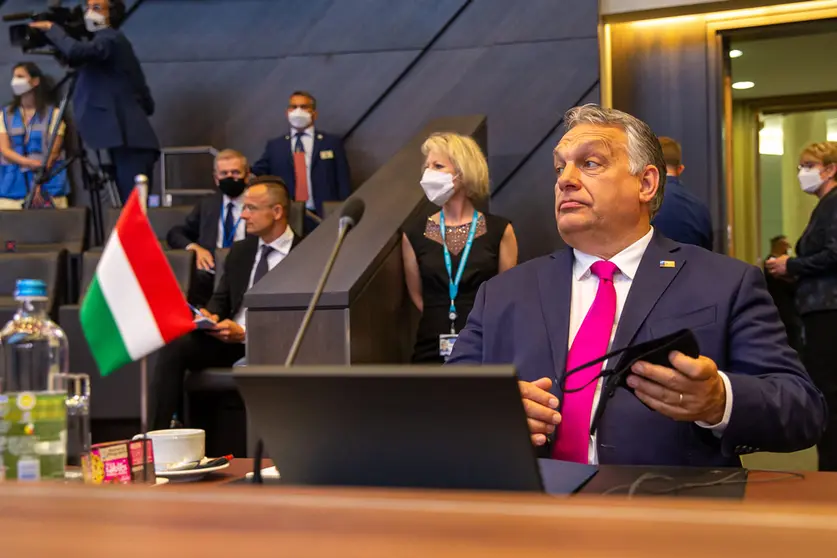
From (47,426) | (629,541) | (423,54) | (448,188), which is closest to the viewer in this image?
(629,541)

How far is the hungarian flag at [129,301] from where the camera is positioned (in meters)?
1.36

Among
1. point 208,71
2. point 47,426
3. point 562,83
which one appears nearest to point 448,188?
point 47,426

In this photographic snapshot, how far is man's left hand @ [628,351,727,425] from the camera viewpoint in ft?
4.66

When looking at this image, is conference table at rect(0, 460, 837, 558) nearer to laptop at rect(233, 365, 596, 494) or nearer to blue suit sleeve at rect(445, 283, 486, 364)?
laptop at rect(233, 365, 596, 494)

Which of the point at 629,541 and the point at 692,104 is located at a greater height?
the point at 692,104

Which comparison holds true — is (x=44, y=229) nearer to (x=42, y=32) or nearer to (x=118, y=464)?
(x=42, y=32)

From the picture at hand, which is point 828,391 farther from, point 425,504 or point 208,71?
point 208,71

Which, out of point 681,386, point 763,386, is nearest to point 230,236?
point 763,386

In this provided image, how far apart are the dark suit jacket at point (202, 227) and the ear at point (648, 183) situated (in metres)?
3.67

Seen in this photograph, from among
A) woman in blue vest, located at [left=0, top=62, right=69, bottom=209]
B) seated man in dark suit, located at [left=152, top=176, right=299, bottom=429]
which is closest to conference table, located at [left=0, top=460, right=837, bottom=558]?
seated man in dark suit, located at [left=152, top=176, right=299, bottom=429]

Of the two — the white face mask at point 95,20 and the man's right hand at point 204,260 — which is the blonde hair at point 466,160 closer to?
the man's right hand at point 204,260

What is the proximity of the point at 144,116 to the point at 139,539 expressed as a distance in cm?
623

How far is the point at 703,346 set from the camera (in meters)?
1.79

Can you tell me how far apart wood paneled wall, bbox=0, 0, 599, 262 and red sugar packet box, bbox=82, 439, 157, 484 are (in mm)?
4954
